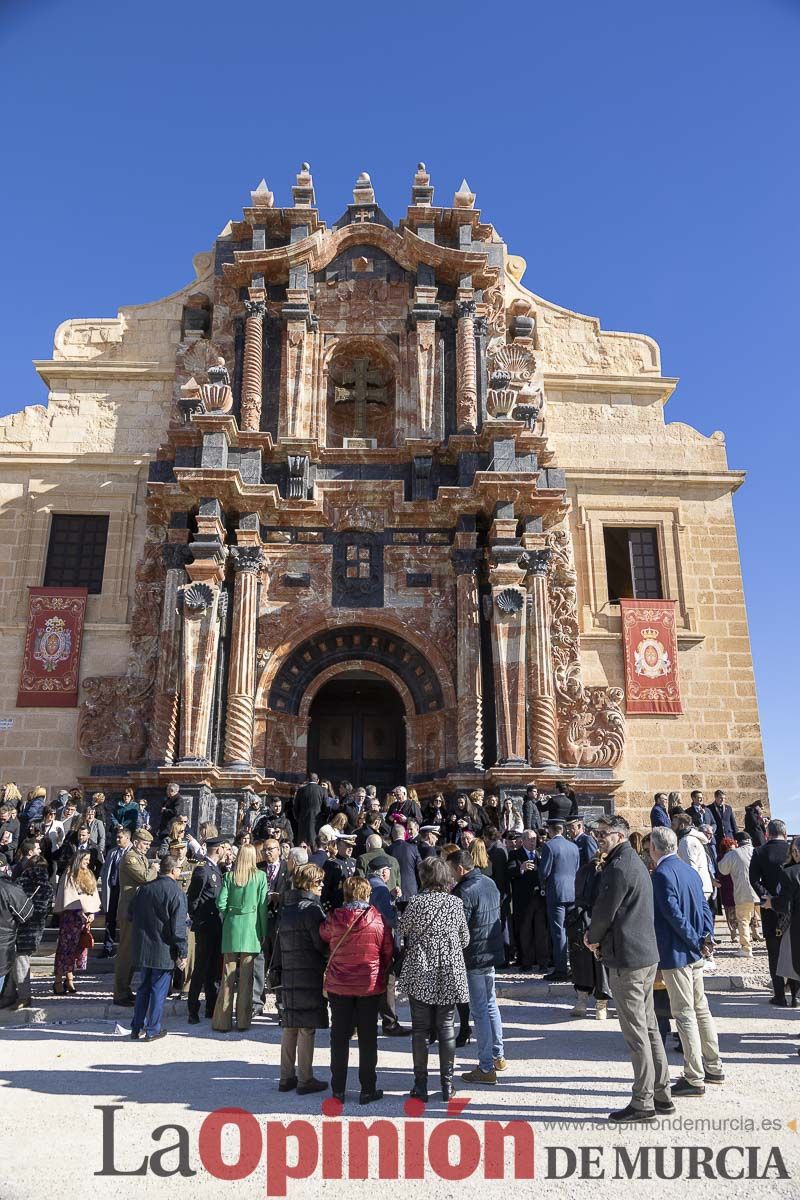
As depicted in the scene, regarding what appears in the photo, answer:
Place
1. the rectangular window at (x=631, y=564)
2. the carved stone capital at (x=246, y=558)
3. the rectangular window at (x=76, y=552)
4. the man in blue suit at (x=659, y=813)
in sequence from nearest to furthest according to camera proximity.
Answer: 1. the man in blue suit at (x=659, y=813)
2. the carved stone capital at (x=246, y=558)
3. the rectangular window at (x=76, y=552)
4. the rectangular window at (x=631, y=564)

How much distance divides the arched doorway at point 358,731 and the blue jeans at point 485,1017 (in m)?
11.9

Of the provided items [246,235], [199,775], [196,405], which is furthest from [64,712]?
[246,235]

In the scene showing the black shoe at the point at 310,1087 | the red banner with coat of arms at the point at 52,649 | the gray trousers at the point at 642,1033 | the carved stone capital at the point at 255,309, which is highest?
the carved stone capital at the point at 255,309

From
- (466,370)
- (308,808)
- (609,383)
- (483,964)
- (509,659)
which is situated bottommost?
(483,964)

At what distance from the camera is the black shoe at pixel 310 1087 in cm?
704

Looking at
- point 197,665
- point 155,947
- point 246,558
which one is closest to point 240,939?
point 155,947

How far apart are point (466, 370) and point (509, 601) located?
5.51 meters

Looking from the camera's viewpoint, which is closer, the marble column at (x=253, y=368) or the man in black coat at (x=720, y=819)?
the man in black coat at (x=720, y=819)

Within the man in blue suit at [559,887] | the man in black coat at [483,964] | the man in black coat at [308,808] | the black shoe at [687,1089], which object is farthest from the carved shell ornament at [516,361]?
the black shoe at [687,1089]

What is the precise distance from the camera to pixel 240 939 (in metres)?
9.27

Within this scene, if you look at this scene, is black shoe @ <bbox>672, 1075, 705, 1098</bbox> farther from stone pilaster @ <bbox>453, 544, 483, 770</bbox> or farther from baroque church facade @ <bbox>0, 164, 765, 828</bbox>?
stone pilaster @ <bbox>453, 544, 483, 770</bbox>

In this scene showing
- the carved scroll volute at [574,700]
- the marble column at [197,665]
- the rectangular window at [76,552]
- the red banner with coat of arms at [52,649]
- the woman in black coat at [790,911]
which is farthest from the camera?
the rectangular window at [76,552]

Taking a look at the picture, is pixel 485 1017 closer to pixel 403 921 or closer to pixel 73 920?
pixel 403 921

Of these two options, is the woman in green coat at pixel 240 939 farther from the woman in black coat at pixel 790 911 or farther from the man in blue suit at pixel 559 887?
the woman in black coat at pixel 790 911
